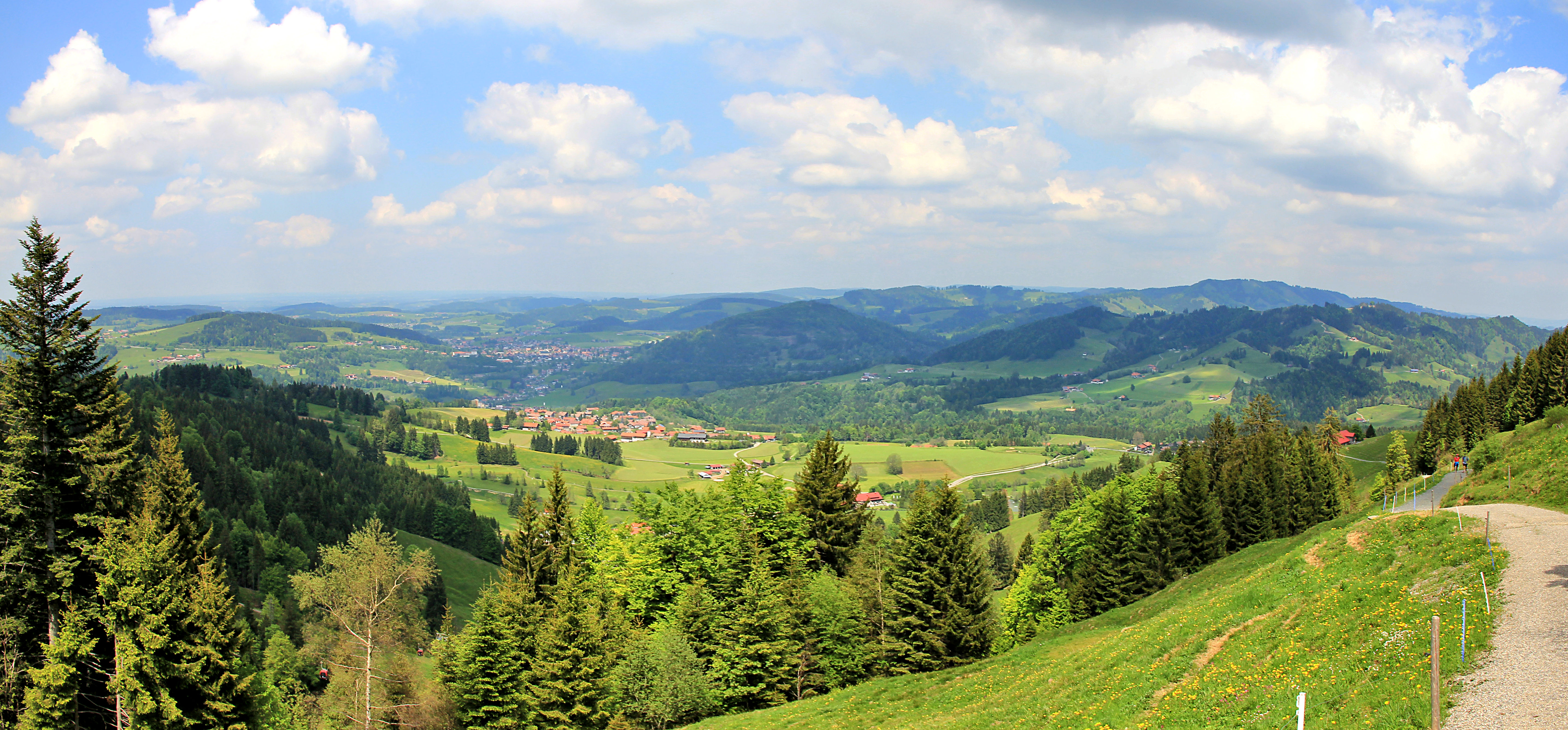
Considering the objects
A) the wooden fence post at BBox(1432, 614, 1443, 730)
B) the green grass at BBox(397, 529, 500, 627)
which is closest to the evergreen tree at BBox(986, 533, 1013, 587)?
the green grass at BBox(397, 529, 500, 627)

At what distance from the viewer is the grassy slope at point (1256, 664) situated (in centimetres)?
1727

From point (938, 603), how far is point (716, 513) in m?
12.4

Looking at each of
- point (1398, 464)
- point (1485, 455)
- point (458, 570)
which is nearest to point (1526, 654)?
point (1485, 455)

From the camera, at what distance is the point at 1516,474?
4500cm

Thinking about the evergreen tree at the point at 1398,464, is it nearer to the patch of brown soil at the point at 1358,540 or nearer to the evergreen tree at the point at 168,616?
the patch of brown soil at the point at 1358,540

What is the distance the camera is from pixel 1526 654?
16859 mm

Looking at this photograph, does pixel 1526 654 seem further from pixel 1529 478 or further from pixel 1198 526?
pixel 1198 526

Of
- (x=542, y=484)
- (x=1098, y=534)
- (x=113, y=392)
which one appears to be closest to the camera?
(x=113, y=392)

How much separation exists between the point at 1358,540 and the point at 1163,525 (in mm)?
27311

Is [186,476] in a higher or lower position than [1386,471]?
higher

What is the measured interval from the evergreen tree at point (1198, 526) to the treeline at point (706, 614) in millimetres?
22502

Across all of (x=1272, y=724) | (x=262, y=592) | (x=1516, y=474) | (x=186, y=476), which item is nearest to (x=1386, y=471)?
(x=1516, y=474)

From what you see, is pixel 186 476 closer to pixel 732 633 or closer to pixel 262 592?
pixel 732 633

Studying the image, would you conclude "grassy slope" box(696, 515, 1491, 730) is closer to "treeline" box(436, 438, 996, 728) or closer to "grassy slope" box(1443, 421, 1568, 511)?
"treeline" box(436, 438, 996, 728)
